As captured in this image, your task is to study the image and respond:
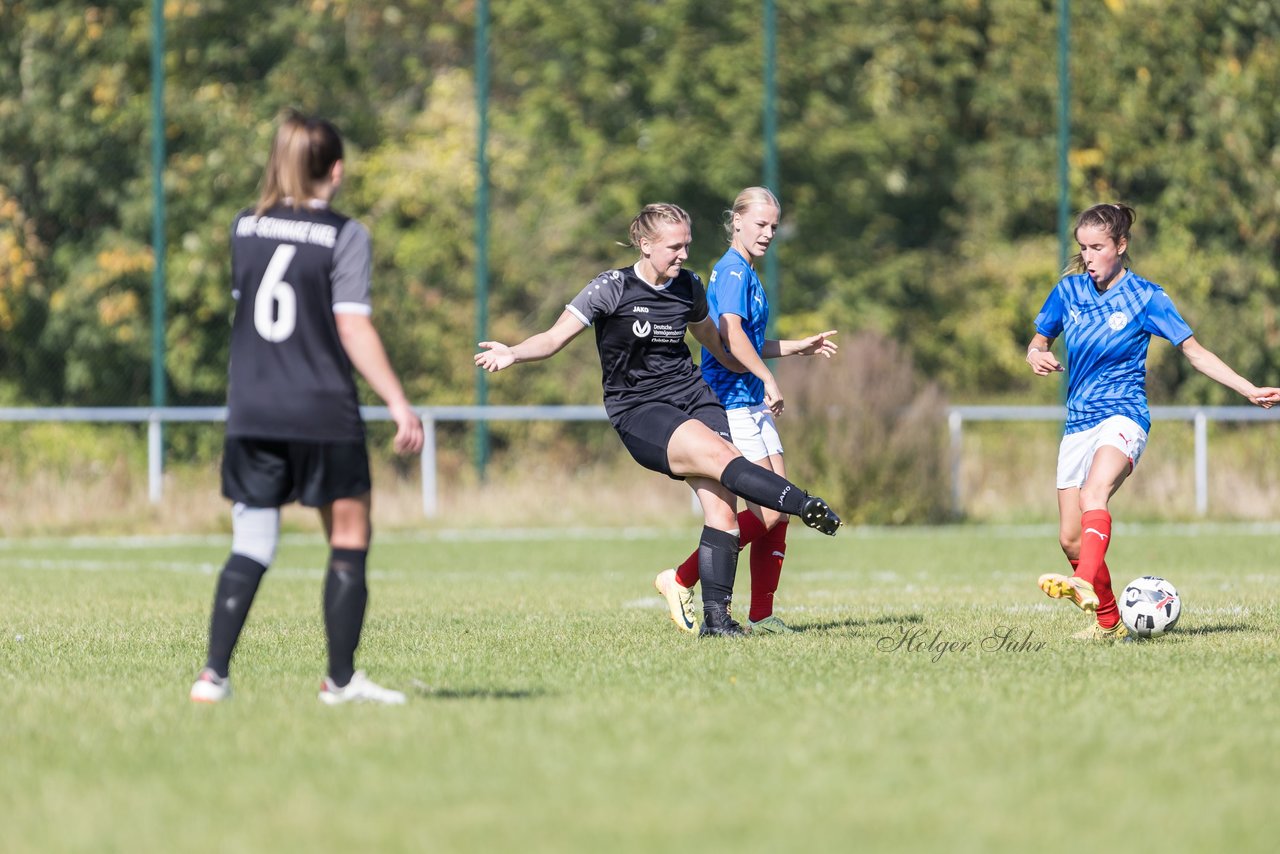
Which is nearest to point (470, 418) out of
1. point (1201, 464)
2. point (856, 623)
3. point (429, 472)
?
point (429, 472)

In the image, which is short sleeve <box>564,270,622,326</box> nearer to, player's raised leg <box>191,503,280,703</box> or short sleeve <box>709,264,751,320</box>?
short sleeve <box>709,264,751,320</box>

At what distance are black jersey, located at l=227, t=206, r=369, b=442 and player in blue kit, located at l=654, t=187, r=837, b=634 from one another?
9.92 feet

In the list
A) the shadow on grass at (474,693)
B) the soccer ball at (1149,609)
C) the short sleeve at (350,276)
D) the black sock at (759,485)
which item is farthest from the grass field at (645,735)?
the short sleeve at (350,276)

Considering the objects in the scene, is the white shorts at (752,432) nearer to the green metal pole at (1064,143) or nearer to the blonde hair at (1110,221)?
the blonde hair at (1110,221)

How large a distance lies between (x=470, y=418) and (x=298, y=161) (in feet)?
49.7

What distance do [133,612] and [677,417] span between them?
3.70m

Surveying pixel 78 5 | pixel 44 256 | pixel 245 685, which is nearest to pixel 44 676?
pixel 245 685

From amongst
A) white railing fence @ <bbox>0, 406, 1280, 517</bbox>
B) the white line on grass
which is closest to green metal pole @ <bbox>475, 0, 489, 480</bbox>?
white railing fence @ <bbox>0, 406, 1280, 517</bbox>

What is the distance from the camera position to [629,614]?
32.2ft

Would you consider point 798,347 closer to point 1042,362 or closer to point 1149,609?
point 1042,362

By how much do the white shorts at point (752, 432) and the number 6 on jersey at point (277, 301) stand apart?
3318 mm

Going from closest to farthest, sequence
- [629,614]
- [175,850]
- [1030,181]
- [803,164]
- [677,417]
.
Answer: [175,850], [677,417], [629,614], [803,164], [1030,181]

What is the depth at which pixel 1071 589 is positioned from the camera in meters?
7.98

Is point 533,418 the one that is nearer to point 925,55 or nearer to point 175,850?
point 925,55
